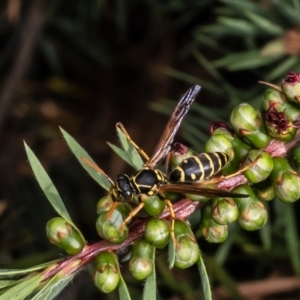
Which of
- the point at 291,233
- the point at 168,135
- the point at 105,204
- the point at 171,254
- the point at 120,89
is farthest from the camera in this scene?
the point at 120,89

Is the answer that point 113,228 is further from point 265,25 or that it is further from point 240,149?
point 265,25

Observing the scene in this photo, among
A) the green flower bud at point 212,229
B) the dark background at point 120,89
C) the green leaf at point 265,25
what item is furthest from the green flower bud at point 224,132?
the green leaf at point 265,25

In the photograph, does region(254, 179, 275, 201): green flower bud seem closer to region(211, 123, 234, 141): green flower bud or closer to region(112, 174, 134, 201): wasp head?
region(211, 123, 234, 141): green flower bud

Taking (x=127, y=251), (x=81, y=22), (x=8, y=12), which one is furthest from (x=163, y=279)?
(x=8, y=12)

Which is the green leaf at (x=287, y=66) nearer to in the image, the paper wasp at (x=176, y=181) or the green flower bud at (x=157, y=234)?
the paper wasp at (x=176, y=181)

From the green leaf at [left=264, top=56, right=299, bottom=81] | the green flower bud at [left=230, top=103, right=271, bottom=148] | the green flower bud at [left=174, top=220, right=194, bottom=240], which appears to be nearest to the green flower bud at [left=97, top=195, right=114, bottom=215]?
the green flower bud at [left=174, top=220, right=194, bottom=240]

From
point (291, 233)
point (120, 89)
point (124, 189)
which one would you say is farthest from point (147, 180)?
point (120, 89)
